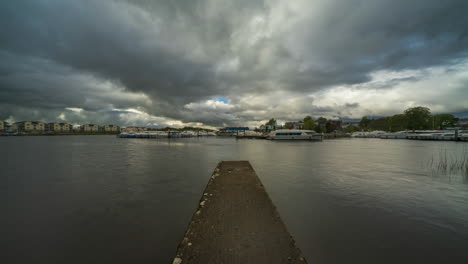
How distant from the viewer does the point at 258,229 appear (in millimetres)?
3932

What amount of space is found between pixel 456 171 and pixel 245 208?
19.8m

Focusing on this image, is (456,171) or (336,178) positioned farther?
(456,171)

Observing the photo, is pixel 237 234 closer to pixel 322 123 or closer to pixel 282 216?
pixel 282 216

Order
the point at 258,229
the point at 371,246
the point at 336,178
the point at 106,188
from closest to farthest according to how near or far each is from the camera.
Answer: the point at 258,229
the point at 371,246
the point at 106,188
the point at 336,178

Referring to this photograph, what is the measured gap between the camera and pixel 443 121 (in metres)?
101

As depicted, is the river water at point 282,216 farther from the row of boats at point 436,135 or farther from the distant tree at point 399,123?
the distant tree at point 399,123

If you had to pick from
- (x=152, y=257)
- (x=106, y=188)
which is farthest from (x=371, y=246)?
(x=106, y=188)

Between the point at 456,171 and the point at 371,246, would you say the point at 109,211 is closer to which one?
the point at 371,246

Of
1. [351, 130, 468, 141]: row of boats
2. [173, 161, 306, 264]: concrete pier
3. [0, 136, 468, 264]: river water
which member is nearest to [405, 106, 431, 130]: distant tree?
[351, 130, 468, 141]: row of boats

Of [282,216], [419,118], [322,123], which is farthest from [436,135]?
[282,216]

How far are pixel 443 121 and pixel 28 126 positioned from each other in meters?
365

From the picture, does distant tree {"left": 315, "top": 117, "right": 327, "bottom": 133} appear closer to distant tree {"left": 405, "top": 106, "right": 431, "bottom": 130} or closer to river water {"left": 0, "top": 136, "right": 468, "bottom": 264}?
distant tree {"left": 405, "top": 106, "right": 431, "bottom": 130}

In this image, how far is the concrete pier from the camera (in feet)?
9.89

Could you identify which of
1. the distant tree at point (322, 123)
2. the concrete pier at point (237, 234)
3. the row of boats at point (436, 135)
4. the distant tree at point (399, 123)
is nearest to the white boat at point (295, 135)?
the row of boats at point (436, 135)
